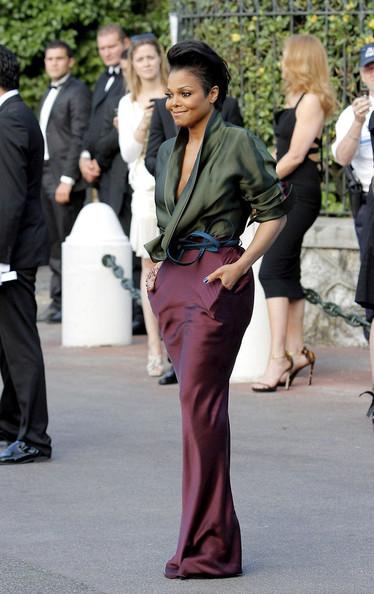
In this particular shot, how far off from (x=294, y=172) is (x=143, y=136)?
1139 millimetres

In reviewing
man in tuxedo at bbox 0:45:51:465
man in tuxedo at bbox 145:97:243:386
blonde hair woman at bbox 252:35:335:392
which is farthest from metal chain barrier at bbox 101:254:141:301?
man in tuxedo at bbox 0:45:51:465

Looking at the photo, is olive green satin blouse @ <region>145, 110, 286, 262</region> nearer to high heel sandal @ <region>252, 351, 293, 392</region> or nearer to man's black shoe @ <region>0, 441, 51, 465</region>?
man's black shoe @ <region>0, 441, 51, 465</region>

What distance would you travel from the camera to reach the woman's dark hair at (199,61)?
16.5 feet

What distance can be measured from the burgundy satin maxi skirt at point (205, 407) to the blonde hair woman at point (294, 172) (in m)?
3.75

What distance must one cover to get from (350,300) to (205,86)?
18.1 ft

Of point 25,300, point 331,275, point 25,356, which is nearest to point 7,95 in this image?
point 25,300

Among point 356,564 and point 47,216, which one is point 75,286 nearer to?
point 47,216

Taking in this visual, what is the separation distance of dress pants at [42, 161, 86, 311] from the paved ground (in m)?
2.69

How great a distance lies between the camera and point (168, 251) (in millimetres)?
5086

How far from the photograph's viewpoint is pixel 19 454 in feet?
22.9

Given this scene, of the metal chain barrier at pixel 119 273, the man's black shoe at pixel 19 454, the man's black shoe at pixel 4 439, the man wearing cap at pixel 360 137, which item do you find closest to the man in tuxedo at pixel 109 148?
the metal chain barrier at pixel 119 273

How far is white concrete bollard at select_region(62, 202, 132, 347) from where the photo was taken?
10672 millimetres

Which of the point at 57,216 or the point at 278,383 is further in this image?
the point at 57,216

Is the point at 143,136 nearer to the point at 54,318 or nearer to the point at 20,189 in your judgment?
the point at 20,189
